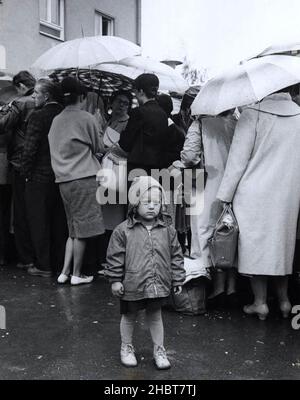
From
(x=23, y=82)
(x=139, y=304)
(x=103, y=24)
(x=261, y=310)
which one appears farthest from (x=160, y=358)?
(x=103, y=24)

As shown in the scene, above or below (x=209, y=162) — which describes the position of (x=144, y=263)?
below

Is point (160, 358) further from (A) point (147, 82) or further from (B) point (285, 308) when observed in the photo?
(A) point (147, 82)

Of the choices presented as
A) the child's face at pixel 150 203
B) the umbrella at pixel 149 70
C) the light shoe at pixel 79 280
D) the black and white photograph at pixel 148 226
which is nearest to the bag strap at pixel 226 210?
the black and white photograph at pixel 148 226

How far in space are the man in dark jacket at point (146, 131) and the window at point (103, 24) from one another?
42.8 ft

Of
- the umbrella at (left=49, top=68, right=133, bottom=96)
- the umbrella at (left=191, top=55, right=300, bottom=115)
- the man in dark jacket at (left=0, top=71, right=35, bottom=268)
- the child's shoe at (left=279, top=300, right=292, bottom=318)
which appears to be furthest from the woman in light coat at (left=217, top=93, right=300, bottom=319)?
the umbrella at (left=49, top=68, right=133, bottom=96)

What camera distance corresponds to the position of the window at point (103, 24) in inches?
732

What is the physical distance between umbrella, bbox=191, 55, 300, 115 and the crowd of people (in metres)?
0.26

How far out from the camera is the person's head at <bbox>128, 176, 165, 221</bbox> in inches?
163

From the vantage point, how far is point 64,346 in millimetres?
4598

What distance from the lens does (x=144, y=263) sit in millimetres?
4141

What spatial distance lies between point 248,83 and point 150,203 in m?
1.55

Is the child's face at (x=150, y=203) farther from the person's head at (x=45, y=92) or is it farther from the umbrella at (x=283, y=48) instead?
the person's head at (x=45, y=92)
